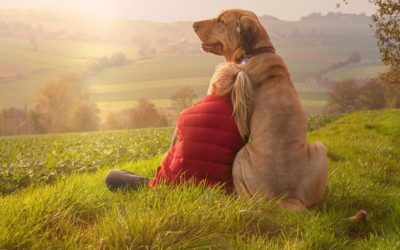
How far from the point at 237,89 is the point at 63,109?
71880mm

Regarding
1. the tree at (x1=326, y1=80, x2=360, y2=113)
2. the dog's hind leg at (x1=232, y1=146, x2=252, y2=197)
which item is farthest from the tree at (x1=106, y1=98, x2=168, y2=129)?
the dog's hind leg at (x1=232, y1=146, x2=252, y2=197)

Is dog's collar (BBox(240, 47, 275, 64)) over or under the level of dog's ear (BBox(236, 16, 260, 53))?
under

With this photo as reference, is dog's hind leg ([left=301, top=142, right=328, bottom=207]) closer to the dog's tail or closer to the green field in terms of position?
the dog's tail

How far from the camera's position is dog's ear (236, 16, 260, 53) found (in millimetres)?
5148

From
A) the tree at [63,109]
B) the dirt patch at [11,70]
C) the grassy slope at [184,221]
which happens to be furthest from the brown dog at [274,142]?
the dirt patch at [11,70]

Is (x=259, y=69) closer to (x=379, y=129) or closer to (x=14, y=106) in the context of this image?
(x=379, y=129)

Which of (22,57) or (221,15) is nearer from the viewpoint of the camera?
(221,15)

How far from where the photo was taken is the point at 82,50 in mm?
119875

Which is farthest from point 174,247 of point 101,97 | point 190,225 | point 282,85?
point 101,97

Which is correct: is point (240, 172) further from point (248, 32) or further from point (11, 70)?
point (11, 70)

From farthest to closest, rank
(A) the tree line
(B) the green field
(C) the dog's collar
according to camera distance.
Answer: (B) the green field → (A) the tree line → (C) the dog's collar

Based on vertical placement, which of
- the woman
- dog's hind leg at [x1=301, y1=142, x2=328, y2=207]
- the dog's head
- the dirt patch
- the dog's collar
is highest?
the dog's head

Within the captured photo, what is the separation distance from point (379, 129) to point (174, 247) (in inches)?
629

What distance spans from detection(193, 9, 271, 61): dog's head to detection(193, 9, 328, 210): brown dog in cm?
1
